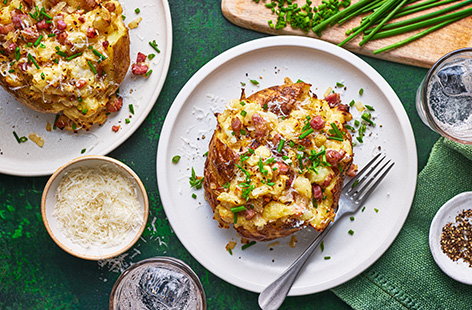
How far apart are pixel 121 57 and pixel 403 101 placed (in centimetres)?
186

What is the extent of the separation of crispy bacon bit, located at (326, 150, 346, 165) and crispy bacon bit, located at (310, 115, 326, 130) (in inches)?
5.9

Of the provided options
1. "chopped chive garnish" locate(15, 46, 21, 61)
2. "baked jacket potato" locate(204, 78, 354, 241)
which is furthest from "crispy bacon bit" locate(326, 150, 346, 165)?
"chopped chive garnish" locate(15, 46, 21, 61)

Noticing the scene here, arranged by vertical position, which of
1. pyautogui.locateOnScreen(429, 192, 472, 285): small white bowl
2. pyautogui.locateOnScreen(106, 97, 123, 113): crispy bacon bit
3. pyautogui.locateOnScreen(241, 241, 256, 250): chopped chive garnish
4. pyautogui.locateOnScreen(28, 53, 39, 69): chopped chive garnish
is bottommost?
pyautogui.locateOnScreen(241, 241, 256, 250): chopped chive garnish

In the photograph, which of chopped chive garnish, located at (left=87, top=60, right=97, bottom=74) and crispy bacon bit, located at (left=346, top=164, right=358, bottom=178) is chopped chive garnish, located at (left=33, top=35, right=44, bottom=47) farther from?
crispy bacon bit, located at (left=346, top=164, right=358, bottom=178)

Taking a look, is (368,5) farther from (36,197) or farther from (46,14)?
(36,197)

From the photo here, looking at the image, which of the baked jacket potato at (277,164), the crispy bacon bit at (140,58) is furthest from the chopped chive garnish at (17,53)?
the baked jacket potato at (277,164)

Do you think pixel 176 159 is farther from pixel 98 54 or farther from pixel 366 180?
pixel 366 180

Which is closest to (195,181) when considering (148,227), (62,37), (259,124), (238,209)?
(148,227)

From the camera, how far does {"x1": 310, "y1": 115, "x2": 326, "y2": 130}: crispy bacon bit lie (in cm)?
312

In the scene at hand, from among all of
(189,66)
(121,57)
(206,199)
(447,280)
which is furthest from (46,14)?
(447,280)

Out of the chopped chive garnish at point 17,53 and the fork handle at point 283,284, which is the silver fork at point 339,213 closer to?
the fork handle at point 283,284

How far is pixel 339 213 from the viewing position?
140 inches

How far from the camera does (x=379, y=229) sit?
11.9ft

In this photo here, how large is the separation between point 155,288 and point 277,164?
4.00ft
